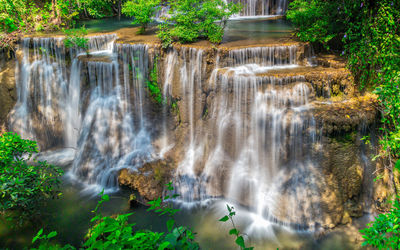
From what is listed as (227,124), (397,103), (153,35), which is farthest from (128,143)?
(397,103)

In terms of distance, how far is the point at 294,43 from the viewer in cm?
787

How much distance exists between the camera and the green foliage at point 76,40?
9641mm

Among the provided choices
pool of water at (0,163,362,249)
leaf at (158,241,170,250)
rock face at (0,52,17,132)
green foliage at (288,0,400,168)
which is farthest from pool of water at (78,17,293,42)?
leaf at (158,241,170,250)

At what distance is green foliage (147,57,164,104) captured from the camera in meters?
8.65

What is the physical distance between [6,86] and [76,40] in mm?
3387

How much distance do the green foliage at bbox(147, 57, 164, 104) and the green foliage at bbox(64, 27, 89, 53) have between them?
9.92 ft

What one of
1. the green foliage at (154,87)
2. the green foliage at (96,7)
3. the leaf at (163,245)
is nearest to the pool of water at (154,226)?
the green foliage at (154,87)

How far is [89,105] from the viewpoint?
9.38m

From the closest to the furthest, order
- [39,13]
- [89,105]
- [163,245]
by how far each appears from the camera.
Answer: [163,245] < [89,105] < [39,13]

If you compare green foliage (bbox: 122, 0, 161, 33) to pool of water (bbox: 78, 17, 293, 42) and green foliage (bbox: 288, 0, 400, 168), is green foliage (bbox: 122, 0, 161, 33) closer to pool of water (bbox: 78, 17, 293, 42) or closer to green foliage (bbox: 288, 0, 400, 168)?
pool of water (bbox: 78, 17, 293, 42)

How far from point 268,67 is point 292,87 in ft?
4.57

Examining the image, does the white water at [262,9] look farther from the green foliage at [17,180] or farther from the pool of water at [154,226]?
the green foliage at [17,180]

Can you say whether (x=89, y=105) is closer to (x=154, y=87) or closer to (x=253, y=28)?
(x=154, y=87)

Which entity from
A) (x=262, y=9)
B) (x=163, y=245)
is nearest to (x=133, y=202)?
(x=163, y=245)
